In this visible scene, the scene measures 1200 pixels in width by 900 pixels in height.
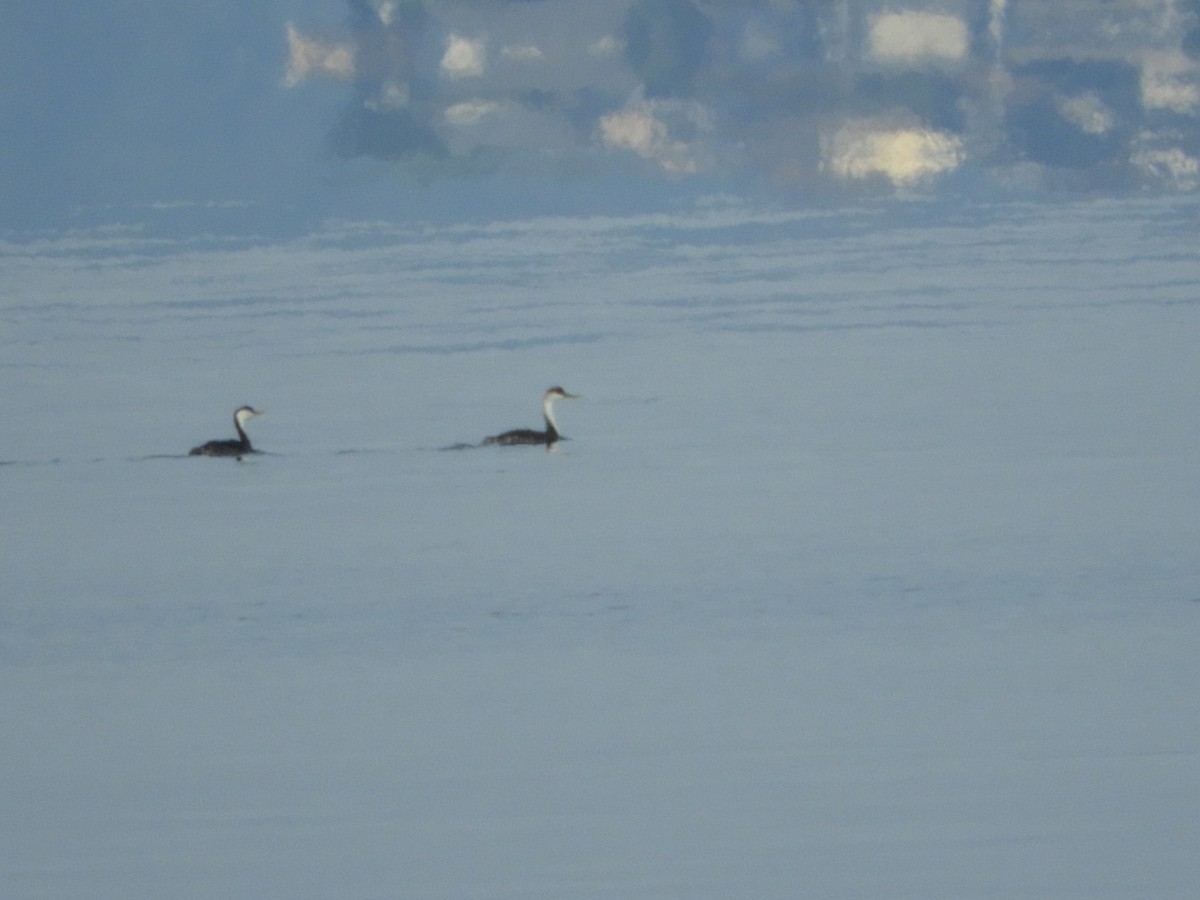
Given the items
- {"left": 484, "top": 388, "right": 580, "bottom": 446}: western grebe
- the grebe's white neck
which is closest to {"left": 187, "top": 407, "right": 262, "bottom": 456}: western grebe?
{"left": 484, "top": 388, "right": 580, "bottom": 446}: western grebe

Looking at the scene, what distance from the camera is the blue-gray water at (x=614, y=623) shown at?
9.89 meters

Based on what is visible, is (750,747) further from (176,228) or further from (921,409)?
(176,228)

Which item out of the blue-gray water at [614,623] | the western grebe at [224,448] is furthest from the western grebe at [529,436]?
the western grebe at [224,448]

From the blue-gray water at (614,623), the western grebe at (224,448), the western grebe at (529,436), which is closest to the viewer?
the blue-gray water at (614,623)

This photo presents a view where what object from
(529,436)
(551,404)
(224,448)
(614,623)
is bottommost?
(614,623)

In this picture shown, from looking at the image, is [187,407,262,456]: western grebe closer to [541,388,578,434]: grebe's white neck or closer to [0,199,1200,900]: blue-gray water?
[0,199,1200,900]: blue-gray water

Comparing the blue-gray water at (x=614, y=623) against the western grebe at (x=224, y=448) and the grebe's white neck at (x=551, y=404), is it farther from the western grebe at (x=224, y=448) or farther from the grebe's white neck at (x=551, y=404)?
the grebe's white neck at (x=551, y=404)

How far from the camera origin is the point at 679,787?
10633mm

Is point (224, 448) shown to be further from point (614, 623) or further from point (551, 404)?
point (614, 623)

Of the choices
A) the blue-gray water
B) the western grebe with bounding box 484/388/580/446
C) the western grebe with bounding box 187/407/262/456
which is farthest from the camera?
the western grebe with bounding box 484/388/580/446

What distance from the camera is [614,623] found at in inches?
560

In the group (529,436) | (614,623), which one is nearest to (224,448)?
(529,436)

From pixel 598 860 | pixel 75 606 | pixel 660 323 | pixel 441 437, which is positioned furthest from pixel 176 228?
pixel 598 860

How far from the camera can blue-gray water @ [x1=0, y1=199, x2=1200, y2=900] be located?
32.4 ft
